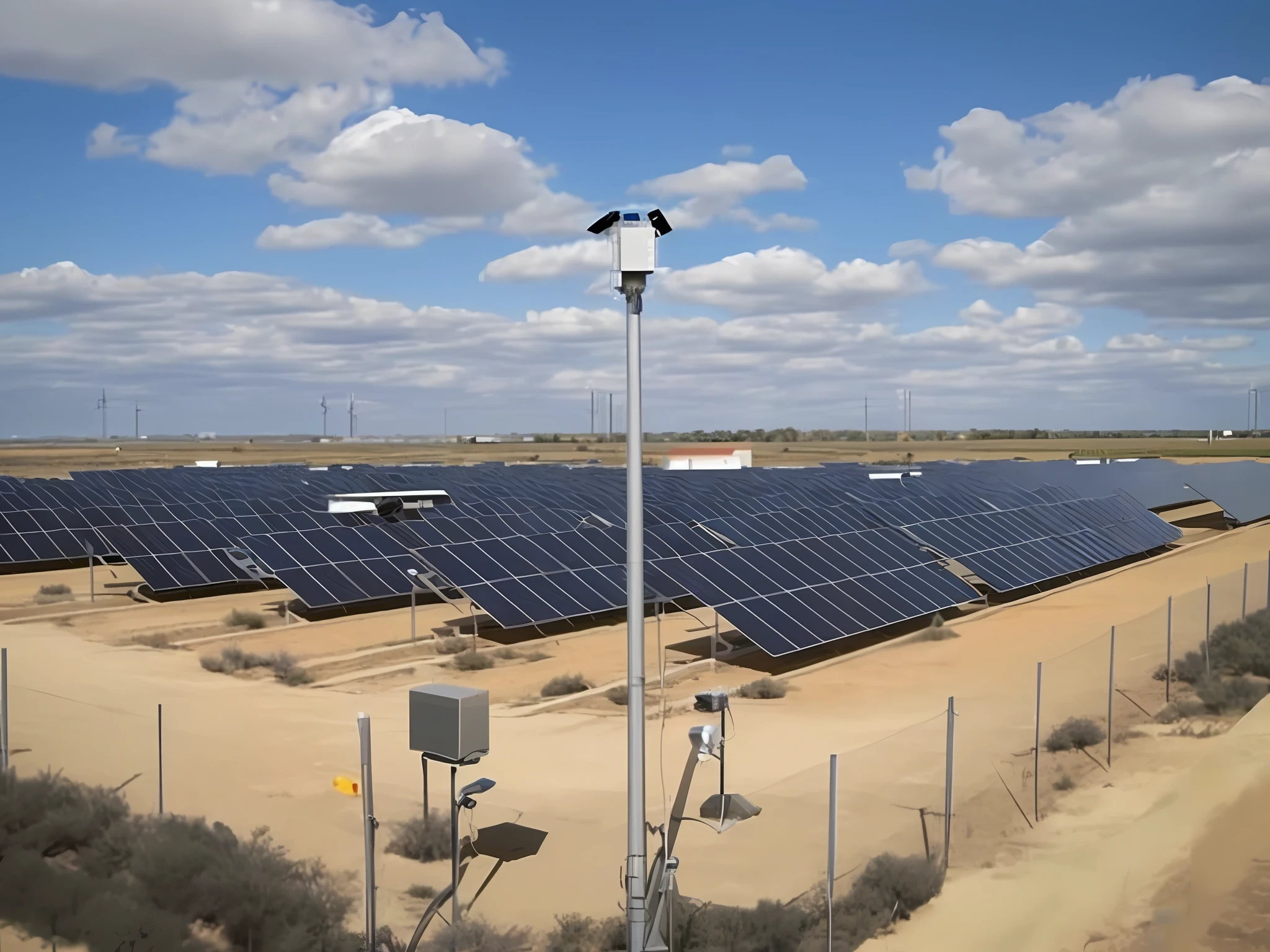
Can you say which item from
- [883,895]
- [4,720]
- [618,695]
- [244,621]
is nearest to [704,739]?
[883,895]

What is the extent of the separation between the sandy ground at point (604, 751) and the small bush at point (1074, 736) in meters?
0.26

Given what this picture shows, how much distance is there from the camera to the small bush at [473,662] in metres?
23.4

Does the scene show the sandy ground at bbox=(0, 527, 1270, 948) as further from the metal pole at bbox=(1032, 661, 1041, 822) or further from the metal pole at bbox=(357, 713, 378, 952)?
the metal pole at bbox=(357, 713, 378, 952)

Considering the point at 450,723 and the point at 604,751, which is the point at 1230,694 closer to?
the point at 604,751

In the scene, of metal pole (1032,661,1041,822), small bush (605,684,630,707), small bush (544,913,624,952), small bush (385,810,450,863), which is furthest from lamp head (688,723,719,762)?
small bush (605,684,630,707)

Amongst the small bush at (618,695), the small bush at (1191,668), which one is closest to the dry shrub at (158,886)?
the small bush at (618,695)

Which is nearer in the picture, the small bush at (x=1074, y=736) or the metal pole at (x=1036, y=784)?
the metal pole at (x=1036, y=784)

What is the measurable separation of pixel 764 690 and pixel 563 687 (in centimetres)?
409

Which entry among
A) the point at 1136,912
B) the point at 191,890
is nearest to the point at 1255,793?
the point at 1136,912

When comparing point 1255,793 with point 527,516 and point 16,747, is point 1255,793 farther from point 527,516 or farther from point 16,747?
point 527,516

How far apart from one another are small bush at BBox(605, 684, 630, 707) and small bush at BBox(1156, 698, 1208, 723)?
9.73m

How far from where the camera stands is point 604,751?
16.7 m

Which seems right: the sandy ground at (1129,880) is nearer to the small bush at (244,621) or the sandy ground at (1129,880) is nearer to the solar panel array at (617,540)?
the solar panel array at (617,540)

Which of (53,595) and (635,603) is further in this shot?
(53,595)
